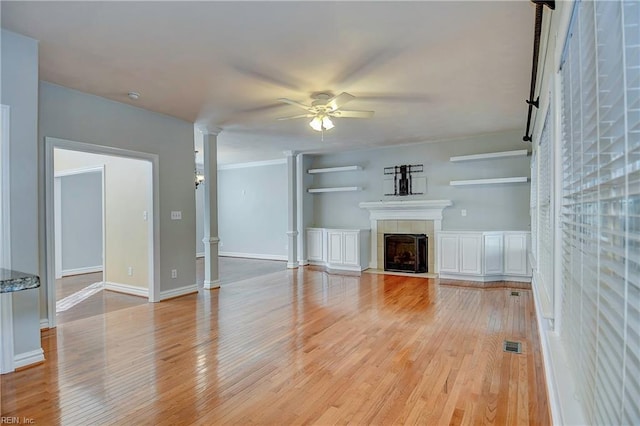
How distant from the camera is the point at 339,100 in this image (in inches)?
145

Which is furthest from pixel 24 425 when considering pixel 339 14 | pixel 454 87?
pixel 454 87

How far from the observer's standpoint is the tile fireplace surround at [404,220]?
679 cm

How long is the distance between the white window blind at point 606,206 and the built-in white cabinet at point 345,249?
563cm

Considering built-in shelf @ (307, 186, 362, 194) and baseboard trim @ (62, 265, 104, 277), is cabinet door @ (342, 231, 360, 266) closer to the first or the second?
built-in shelf @ (307, 186, 362, 194)

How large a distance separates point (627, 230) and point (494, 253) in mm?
5667

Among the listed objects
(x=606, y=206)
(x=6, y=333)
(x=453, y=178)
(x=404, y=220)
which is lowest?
(x=6, y=333)

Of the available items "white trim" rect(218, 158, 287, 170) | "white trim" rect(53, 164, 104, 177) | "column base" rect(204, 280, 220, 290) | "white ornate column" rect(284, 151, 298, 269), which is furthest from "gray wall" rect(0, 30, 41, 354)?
"white trim" rect(218, 158, 287, 170)

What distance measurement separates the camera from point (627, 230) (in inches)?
31.1

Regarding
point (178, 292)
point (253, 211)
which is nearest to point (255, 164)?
point (253, 211)

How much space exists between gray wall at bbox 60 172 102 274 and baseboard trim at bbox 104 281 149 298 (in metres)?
2.04

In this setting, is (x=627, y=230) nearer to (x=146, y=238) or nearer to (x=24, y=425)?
(x=24, y=425)

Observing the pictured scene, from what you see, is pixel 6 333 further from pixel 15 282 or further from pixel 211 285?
pixel 211 285

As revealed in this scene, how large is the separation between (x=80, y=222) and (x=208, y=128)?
4.04m

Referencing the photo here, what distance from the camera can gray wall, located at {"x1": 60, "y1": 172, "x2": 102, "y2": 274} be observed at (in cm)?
716
